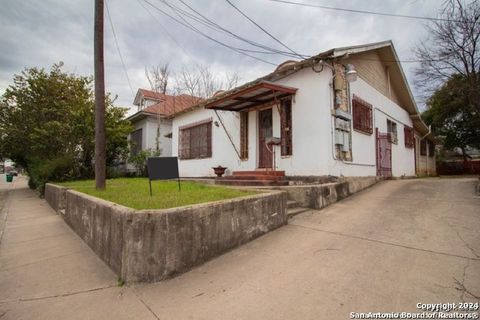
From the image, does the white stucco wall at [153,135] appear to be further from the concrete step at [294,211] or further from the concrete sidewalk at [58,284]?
the concrete step at [294,211]

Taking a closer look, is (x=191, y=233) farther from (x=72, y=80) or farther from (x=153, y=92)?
(x=153, y=92)

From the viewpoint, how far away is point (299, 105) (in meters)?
7.99

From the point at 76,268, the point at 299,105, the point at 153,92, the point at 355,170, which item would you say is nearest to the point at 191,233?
the point at 76,268

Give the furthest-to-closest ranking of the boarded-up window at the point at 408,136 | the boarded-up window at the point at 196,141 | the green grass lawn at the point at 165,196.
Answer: the boarded-up window at the point at 408,136
the boarded-up window at the point at 196,141
the green grass lawn at the point at 165,196

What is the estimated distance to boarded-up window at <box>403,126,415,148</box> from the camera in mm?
13461

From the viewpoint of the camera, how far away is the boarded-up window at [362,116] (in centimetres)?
877

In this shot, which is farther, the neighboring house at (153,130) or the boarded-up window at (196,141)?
the neighboring house at (153,130)

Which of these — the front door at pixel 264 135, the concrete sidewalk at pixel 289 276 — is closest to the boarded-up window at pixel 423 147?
the front door at pixel 264 135

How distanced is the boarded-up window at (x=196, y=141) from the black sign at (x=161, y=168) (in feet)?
20.1

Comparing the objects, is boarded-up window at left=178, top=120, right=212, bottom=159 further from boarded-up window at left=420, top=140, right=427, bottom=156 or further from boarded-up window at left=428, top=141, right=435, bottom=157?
boarded-up window at left=428, top=141, right=435, bottom=157

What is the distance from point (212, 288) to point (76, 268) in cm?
218

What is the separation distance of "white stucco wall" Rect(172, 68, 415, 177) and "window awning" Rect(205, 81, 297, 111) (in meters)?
0.41

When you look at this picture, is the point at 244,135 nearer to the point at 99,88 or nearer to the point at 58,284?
the point at 99,88

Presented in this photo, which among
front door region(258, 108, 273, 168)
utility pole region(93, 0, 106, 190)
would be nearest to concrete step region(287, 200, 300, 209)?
front door region(258, 108, 273, 168)
